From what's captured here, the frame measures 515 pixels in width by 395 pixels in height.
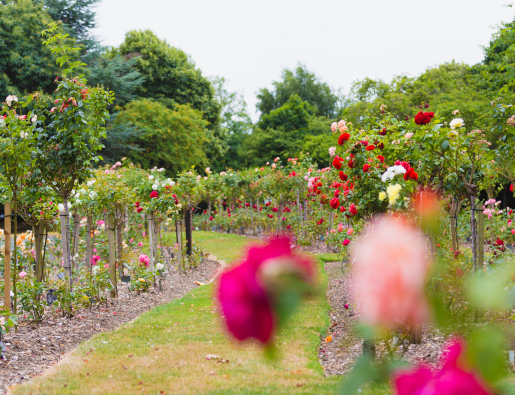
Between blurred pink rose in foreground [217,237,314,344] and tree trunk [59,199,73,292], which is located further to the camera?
tree trunk [59,199,73,292]

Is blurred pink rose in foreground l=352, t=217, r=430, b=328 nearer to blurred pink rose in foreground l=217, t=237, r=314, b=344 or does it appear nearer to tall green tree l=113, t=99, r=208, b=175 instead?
blurred pink rose in foreground l=217, t=237, r=314, b=344

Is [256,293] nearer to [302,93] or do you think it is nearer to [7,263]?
[7,263]

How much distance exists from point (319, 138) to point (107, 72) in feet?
33.7

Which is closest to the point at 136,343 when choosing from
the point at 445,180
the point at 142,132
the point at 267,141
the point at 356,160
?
the point at 356,160

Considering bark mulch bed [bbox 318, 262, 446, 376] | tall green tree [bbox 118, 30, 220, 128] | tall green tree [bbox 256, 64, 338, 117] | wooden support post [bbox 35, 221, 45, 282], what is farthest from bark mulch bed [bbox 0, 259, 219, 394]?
tall green tree [bbox 256, 64, 338, 117]

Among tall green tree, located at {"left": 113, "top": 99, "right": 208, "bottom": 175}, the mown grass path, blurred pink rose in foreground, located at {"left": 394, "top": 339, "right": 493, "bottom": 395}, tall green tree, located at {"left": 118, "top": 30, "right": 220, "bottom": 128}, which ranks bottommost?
the mown grass path

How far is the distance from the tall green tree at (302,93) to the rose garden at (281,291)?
77.2ft

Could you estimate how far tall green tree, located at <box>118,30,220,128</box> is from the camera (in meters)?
22.5

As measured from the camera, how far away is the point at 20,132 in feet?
13.9

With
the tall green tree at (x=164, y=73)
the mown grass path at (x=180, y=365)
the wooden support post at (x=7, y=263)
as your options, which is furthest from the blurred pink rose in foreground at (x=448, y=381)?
the tall green tree at (x=164, y=73)

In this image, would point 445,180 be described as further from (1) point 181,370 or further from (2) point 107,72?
(2) point 107,72

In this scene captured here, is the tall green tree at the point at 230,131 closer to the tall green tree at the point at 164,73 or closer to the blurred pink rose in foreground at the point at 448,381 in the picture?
the tall green tree at the point at 164,73

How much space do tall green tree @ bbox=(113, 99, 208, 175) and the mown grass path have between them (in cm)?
1535

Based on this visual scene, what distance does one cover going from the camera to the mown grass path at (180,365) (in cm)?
296
